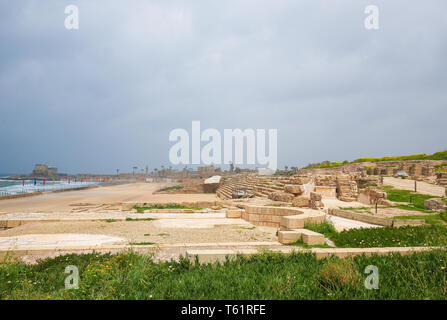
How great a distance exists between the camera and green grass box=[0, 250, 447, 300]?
3541mm

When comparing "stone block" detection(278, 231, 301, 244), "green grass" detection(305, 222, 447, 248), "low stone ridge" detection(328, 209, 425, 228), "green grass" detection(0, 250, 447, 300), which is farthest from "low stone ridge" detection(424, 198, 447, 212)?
"green grass" detection(0, 250, 447, 300)

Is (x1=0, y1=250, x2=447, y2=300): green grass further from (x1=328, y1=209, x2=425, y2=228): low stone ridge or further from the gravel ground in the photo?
(x1=328, y1=209, x2=425, y2=228): low stone ridge

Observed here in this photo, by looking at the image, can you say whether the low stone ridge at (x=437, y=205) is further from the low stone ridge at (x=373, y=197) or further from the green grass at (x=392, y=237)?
the green grass at (x=392, y=237)

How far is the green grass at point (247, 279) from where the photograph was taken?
139 inches

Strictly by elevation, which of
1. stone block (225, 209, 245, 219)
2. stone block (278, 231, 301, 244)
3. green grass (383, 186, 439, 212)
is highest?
stone block (278, 231, 301, 244)

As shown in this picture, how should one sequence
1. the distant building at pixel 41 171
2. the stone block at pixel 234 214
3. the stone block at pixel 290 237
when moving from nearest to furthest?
the stone block at pixel 290 237
the stone block at pixel 234 214
the distant building at pixel 41 171

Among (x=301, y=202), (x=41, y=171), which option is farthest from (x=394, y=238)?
(x=41, y=171)

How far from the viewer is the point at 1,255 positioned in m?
6.11

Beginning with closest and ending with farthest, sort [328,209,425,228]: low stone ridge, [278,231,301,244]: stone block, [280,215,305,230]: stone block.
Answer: [278,231,301,244]: stone block, [280,215,305,230]: stone block, [328,209,425,228]: low stone ridge

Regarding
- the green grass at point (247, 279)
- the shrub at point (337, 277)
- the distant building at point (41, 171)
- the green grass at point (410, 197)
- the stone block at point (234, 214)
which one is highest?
the shrub at point (337, 277)

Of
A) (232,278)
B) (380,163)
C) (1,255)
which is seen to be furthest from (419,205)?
(380,163)

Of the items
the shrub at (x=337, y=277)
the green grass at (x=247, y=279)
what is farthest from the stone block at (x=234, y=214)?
the shrub at (x=337, y=277)
